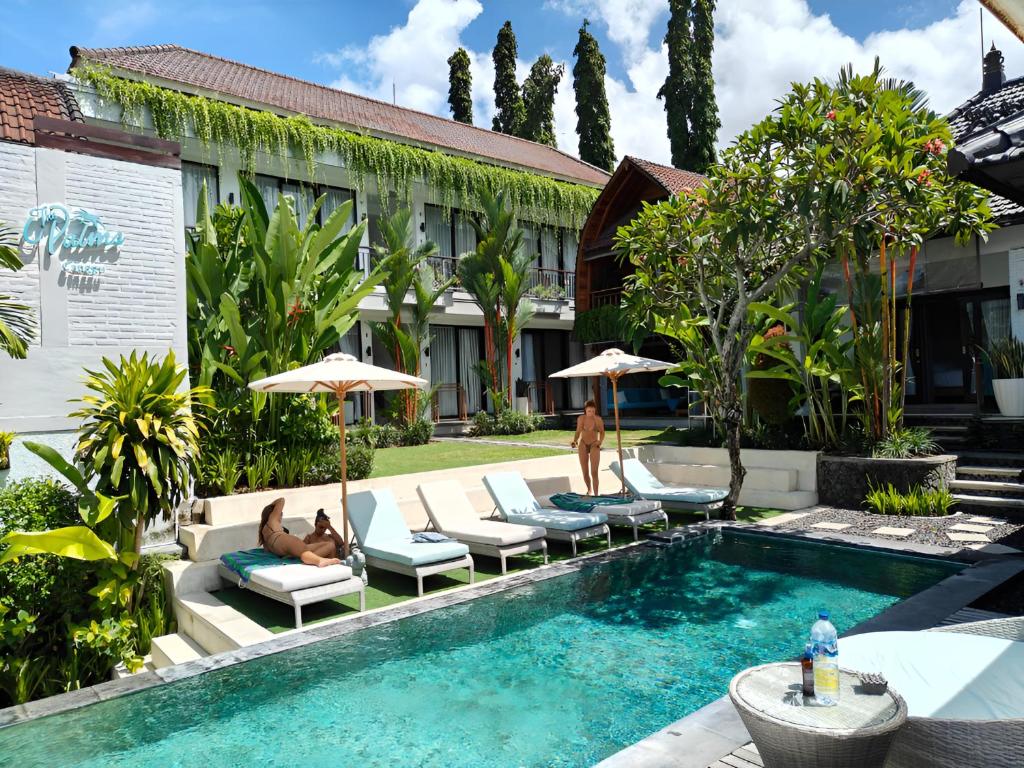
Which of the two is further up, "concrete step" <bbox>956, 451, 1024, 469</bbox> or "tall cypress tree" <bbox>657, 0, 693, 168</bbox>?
"tall cypress tree" <bbox>657, 0, 693, 168</bbox>

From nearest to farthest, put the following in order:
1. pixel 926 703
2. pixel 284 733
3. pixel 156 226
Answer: pixel 926 703 < pixel 284 733 < pixel 156 226

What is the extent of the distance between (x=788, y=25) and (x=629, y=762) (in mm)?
11712

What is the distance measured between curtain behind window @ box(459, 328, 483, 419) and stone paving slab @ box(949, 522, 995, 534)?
50.4 ft

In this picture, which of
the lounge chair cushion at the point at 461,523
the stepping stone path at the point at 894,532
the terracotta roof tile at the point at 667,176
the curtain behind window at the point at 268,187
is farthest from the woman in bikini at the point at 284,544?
the terracotta roof tile at the point at 667,176

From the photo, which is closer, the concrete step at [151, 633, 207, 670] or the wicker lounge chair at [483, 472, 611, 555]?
the concrete step at [151, 633, 207, 670]

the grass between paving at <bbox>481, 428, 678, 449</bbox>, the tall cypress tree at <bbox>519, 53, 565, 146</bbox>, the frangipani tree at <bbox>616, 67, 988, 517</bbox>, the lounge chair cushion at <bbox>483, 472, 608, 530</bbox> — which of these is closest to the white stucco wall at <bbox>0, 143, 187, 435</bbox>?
the lounge chair cushion at <bbox>483, 472, 608, 530</bbox>

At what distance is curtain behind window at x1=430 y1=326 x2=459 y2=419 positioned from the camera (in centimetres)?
2262

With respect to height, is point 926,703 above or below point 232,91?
below

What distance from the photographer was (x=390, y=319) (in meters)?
18.8

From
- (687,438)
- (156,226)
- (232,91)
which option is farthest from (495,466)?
(232,91)

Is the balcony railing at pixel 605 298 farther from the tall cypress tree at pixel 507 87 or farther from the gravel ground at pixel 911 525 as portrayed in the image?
Result: the tall cypress tree at pixel 507 87

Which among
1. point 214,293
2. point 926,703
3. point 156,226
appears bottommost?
point 926,703

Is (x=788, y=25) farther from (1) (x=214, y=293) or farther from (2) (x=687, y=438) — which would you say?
(1) (x=214, y=293)

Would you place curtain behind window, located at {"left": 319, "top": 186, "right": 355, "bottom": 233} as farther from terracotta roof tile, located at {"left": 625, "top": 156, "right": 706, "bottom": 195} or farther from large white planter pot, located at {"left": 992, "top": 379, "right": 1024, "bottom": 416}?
large white planter pot, located at {"left": 992, "top": 379, "right": 1024, "bottom": 416}
